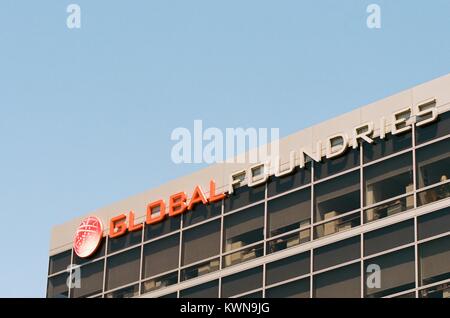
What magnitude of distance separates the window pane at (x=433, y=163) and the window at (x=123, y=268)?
43.3ft

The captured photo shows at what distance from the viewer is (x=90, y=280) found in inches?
1810

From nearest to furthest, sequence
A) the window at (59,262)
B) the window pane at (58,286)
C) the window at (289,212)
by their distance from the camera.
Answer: the window at (289,212), the window pane at (58,286), the window at (59,262)

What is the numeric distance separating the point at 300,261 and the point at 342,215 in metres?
2.18

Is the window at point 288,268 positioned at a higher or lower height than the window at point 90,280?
lower

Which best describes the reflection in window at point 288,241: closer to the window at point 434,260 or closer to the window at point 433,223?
the window at point 433,223

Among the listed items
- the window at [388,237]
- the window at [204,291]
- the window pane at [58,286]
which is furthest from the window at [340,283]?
the window pane at [58,286]

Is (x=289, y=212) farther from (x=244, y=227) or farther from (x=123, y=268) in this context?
(x=123, y=268)

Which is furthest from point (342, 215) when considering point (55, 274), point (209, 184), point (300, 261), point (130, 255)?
point (55, 274)

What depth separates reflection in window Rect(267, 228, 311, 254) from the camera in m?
38.6

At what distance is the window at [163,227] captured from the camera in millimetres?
43750

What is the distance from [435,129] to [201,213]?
10.6 meters

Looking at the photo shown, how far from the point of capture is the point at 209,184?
42.9 metres
